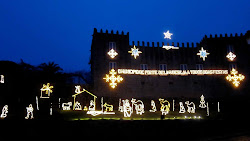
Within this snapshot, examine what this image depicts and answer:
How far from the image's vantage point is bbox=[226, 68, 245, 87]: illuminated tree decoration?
104 ft

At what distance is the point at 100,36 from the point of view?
101 ft

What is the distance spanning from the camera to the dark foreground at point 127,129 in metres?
16.0

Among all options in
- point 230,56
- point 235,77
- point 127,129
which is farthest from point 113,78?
point 230,56

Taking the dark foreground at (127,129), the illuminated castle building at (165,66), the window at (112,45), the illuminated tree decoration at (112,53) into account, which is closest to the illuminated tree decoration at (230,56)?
the illuminated castle building at (165,66)

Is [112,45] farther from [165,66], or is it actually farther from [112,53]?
[165,66]

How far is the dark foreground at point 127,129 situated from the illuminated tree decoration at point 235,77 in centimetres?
1489

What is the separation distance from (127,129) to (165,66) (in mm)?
17585

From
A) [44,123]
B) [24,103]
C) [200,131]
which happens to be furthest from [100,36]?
[200,131]

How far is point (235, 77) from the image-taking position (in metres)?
31.8

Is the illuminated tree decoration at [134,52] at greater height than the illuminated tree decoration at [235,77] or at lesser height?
greater

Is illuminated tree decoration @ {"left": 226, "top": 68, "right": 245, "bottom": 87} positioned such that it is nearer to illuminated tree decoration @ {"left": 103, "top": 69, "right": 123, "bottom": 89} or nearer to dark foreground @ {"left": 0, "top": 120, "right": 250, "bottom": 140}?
dark foreground @ {"left": 0, "top": 120, "right": 250, "bottom": 140}

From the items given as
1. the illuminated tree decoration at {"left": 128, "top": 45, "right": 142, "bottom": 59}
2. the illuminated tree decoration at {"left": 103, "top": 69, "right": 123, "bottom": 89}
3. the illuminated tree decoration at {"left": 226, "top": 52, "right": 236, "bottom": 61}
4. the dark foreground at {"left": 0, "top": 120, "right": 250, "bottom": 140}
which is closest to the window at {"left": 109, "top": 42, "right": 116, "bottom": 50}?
the illuminated tree decoration at {"left": 128, "top": 45, "right": 142, "bottom": 59}

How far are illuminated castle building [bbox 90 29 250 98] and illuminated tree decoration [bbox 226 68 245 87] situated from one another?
0.52 metres

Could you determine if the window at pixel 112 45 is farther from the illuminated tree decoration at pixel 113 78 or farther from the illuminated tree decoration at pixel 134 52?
the illuminated tree decoration at pixel 113 78
